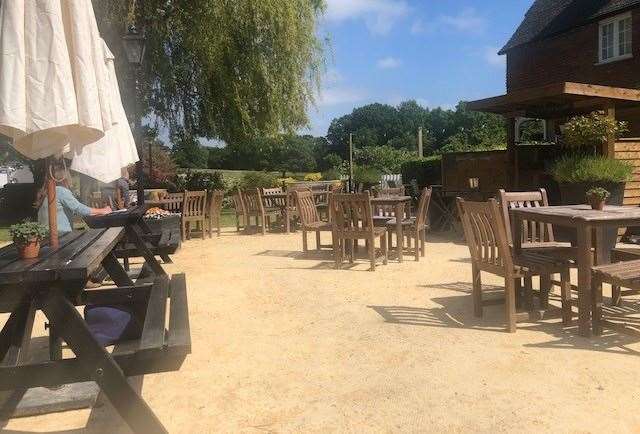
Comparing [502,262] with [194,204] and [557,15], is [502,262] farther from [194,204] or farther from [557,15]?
[557,15]

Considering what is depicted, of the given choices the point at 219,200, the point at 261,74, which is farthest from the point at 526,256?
the point at 261,74

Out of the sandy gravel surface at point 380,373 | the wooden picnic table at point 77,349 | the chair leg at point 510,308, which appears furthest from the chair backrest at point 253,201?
the wooden picnic table at point 77,349

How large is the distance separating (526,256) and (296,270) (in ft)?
11.7

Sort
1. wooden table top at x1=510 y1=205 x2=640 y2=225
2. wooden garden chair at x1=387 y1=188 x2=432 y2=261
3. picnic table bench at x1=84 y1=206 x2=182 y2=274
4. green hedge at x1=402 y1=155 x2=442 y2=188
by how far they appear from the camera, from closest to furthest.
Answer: wooden table top at x1=510 y1=205 x2=640 y2=225 < picnic table bench at x1=84 y1=206 x2=182 y2=274 < wooden garden chair at x1=387 y1=188 x2=432 y2=261 < green hedge at x1=402 y1=155 x2=442 y2=188

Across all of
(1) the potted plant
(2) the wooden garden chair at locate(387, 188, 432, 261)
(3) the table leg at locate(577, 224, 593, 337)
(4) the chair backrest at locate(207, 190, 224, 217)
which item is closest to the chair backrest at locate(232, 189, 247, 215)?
(4) the chair backrest at locate(207, 190, 224, 217)

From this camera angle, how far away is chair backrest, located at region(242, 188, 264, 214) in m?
12.6

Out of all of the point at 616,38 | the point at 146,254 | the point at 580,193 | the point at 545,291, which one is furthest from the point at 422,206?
the point at 616,38

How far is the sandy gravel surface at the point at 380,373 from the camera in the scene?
2.85 meters

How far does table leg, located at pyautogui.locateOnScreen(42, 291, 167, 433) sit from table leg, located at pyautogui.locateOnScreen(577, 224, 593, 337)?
3.25m

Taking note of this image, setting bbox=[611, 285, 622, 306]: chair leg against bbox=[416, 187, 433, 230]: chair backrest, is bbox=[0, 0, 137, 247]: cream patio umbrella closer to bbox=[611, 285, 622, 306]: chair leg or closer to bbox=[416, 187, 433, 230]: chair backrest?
bbox=[611, 285, 622, 306]: chair leg

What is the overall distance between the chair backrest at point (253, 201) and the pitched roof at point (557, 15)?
13207mm

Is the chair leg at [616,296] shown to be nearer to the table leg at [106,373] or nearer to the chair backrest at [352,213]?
the chair backrest at [352,213]

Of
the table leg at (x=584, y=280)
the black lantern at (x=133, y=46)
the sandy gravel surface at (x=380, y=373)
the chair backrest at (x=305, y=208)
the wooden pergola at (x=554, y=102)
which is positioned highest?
the black lantern at (x=133, y=46)

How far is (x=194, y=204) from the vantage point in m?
11.6
